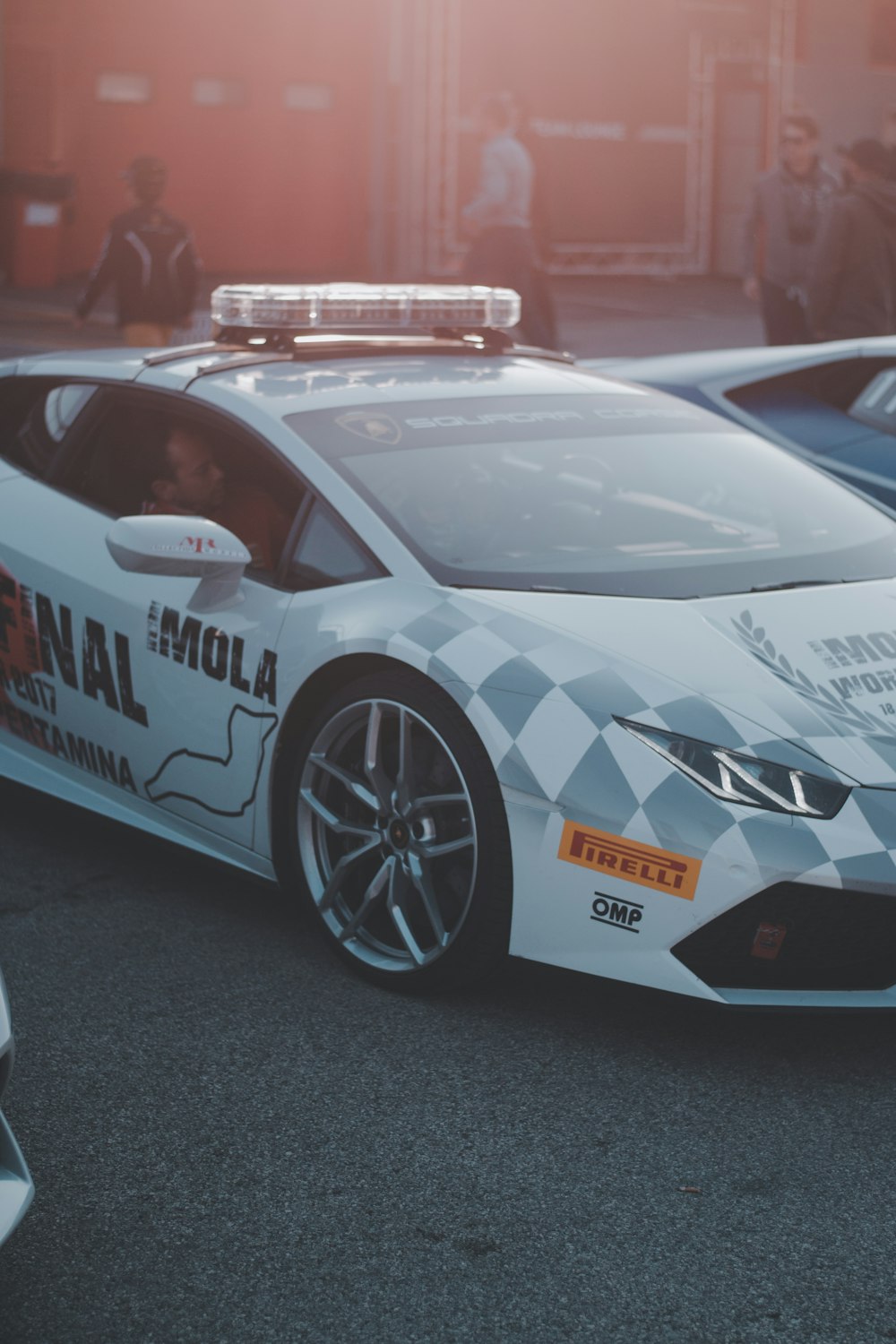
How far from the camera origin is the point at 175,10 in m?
23.0

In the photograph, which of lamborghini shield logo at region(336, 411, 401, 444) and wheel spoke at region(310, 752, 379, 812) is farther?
lamborghini shield logo at region(336, 411, 401, 444)

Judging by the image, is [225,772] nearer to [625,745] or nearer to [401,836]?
[401,836]

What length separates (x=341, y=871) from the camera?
12.1 ft

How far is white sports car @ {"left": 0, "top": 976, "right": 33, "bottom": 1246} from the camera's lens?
2.25 meters

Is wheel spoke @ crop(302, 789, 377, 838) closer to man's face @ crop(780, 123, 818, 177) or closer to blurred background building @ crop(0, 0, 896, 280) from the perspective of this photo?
man's face @ crop(780, 123, 818, 177)

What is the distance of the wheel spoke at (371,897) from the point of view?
362 centimetres

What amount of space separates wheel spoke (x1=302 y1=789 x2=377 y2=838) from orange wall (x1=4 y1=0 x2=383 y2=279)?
18896mm

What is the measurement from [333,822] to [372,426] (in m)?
0.99

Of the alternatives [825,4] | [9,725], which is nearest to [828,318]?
[9,725]

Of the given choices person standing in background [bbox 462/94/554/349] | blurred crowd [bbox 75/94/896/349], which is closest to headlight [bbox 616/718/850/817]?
blurred crowd [bbox 75/94/896/349]

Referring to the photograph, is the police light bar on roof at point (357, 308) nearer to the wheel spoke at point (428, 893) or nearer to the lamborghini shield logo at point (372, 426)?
the lamborghini shield logo at point (372, 426)

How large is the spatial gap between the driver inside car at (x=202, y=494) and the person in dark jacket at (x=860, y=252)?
540cm

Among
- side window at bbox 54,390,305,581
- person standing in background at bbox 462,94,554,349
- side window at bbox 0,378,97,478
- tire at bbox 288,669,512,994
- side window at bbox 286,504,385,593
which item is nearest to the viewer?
tire at bbox 288,669,512,994

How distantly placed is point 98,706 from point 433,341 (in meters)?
1.41
